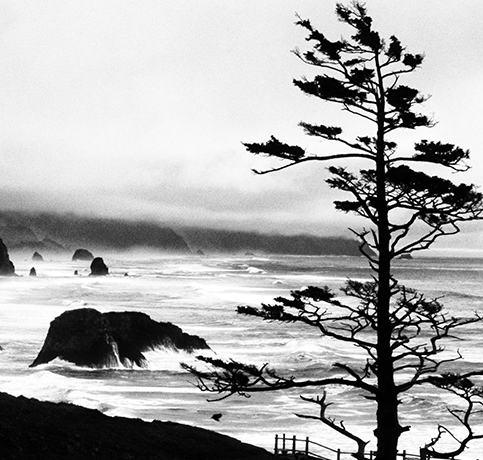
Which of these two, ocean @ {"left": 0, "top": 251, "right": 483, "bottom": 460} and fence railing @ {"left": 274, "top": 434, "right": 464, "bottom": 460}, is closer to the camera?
fence railing @ {"left": 274, "top": 434, "right": 464, "bottom": 460}

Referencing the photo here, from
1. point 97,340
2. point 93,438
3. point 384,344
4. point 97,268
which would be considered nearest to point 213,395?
point 97,340

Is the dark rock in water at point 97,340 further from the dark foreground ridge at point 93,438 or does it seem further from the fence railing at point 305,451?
the dark foreground ridge at point 93,438

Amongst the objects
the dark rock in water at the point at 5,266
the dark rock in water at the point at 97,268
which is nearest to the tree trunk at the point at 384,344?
the dark rock in water at the point at 97,268

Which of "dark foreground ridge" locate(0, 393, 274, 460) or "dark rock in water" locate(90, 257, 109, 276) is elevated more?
"dark rock in water" locate(90, 257, 109, 276)

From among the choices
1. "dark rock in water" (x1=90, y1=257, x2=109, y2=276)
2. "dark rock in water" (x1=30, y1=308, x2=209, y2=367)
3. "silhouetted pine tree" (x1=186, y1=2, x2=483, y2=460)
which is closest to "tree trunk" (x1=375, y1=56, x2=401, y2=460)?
"silhouetted pine tree" (x1=186, y1=2, x2=483, y2=460)

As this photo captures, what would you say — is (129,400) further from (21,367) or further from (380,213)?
(380,213)

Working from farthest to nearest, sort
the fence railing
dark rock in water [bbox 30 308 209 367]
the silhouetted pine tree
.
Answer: dark rock in water [bbox 30 308 209 367] < the fence railing < the silhouetted pine tree

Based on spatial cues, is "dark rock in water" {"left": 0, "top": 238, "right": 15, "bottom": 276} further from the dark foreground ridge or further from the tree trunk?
the tree trunk
